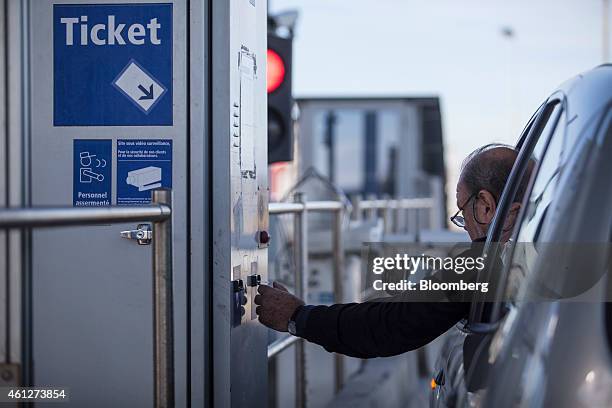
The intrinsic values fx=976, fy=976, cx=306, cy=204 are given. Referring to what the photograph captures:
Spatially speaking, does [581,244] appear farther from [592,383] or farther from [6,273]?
[6,273]

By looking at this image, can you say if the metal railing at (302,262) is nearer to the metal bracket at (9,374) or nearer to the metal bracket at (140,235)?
the metal bracket at (140,235)

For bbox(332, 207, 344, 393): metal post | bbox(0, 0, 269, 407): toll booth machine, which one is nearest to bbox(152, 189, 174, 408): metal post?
bbox(0, 0, 269, 407): toll booth machine

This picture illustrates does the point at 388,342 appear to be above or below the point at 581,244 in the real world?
below

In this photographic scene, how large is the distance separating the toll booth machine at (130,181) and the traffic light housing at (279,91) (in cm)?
263

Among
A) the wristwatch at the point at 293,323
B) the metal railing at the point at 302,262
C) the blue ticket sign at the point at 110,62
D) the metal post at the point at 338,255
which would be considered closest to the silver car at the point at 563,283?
the wristwatch at the point at 293,323

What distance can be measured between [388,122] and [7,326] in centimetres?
1569

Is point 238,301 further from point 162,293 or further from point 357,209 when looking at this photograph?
point 357,209

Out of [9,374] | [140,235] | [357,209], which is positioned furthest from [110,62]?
[357,209]

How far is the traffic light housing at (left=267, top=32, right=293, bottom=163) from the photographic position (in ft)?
19.1

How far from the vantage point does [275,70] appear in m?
5.81

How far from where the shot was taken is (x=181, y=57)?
123 inches

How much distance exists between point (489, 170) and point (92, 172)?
1.26 metres

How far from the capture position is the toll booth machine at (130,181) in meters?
3.11

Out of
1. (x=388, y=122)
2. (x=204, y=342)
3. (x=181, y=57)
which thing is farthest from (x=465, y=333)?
(x=388, y=122)
